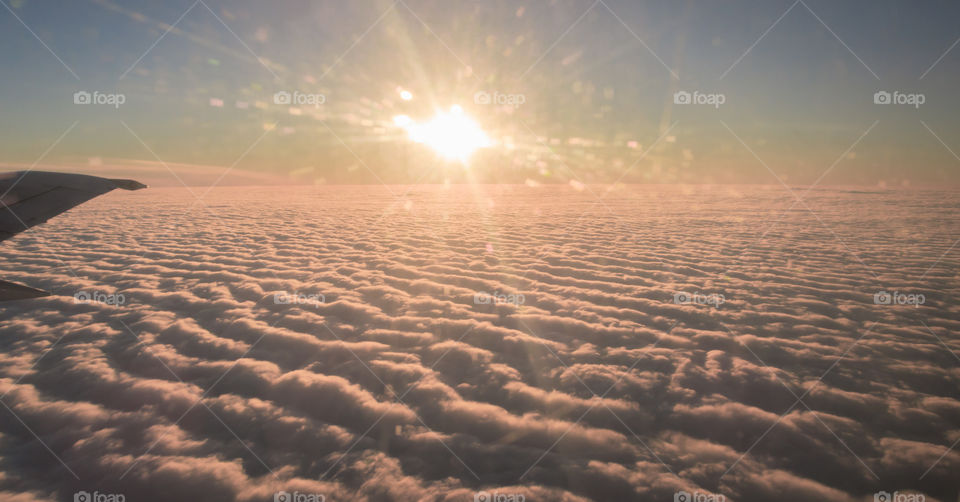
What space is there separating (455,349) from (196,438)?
188cm

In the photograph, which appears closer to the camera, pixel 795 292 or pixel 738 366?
pixel 738 366

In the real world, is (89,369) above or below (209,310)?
below

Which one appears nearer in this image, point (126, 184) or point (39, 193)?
point (39, 193)

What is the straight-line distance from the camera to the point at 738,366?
9.59ft

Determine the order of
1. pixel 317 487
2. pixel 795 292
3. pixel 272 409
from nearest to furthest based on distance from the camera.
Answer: pixel 317 487, pixel 272 409, pixel 795 292

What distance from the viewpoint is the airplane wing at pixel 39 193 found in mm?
1561

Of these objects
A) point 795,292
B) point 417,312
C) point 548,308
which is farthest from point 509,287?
point 795,292

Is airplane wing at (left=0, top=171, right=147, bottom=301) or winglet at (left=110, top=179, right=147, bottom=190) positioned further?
winglet at (left=110, top=179, right=147, bottom=190)

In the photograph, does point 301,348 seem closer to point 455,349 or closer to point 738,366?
point 455,349

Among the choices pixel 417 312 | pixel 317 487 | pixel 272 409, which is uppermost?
pixel 417 312

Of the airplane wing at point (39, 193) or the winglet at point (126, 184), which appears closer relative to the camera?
the airplane wing at point (39, 193)

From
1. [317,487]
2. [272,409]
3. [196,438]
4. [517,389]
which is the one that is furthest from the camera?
[517,389]

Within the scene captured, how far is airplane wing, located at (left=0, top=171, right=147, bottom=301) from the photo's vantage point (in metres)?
1.56

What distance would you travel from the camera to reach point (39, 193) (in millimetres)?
1715
